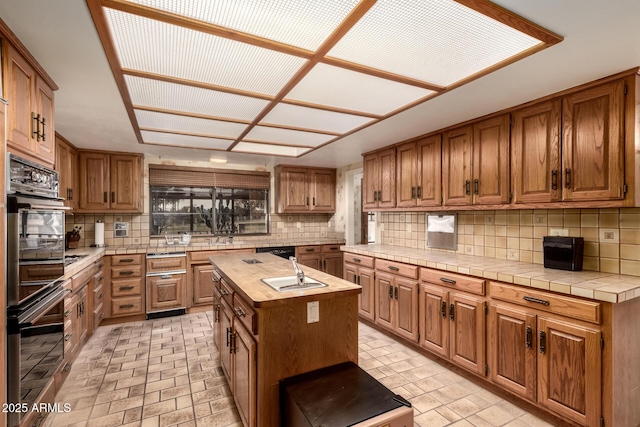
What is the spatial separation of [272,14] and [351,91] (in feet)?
3.04

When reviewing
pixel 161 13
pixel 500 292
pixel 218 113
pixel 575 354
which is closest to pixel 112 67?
pixel 161 13

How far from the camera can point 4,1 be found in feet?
4.21

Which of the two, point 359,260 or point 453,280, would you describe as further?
point 359,260

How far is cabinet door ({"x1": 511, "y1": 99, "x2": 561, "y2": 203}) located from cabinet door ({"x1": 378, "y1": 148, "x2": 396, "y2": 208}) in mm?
1478

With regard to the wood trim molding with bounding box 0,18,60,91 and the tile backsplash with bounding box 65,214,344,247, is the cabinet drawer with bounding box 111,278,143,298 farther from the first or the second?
the wood trim molding with bounding box 0,18,60,91

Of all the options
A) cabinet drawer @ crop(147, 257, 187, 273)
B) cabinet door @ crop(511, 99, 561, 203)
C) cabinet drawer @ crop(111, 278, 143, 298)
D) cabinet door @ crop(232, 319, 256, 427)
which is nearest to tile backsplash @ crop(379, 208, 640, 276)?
cabinet door @ crop(511, 99, 561, 203)

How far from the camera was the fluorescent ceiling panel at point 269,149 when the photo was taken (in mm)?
3900

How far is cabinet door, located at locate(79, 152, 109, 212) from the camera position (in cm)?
407

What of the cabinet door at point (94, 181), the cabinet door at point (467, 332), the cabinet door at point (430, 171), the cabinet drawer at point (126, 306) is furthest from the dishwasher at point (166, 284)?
the cabinet door at point (467, 332)

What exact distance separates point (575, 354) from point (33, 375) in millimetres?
3170

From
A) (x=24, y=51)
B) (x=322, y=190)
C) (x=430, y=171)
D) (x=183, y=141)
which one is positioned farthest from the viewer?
(x=322, y=190)

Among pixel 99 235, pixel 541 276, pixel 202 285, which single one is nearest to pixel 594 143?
pixel 541 276

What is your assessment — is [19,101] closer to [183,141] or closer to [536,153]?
[183,141]

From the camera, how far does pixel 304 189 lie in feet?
18.1
